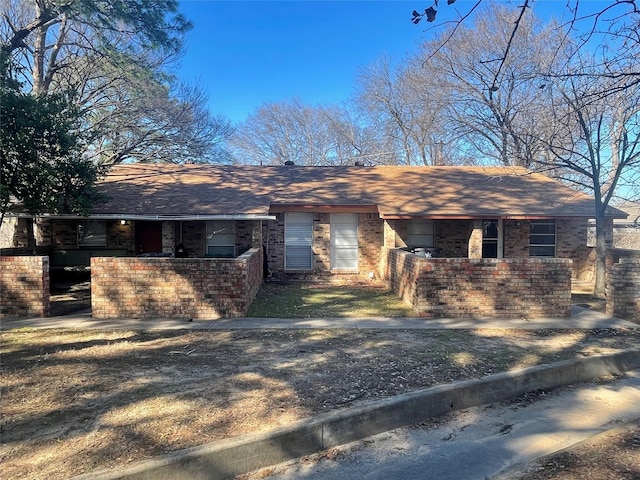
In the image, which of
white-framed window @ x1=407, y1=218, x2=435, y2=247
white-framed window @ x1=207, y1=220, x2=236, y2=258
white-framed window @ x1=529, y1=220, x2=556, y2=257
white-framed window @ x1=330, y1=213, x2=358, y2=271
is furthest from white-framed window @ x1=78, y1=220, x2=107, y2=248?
white-framed window @ x1=529, y1=220, x2=556, y2=257

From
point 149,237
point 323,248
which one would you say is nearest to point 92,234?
point 149,237

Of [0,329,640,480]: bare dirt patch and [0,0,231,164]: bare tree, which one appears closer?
[0,329,640,480]: bare dirt patch

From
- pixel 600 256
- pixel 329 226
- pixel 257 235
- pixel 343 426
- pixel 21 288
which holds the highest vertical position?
pixel 329 226

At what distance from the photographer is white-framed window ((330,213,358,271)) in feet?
47.0

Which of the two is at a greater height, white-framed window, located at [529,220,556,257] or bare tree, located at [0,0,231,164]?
bare tree, located at [0,0,231,164]

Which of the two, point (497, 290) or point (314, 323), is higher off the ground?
point (497, 290)

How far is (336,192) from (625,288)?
8798 mm

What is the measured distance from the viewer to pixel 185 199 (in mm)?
13891

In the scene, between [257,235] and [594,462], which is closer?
[594,462]

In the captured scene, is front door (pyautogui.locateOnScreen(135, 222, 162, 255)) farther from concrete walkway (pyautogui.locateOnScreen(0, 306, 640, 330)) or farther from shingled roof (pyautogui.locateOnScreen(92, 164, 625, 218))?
concrete walkway (pyautogui.locateOnScreen(0, 306, 640, 330))

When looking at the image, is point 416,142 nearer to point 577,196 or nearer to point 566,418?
point 577,196

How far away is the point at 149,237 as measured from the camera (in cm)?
1454

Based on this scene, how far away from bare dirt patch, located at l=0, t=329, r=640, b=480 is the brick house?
621 centimetres

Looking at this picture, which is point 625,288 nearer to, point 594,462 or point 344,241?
point 594,462
